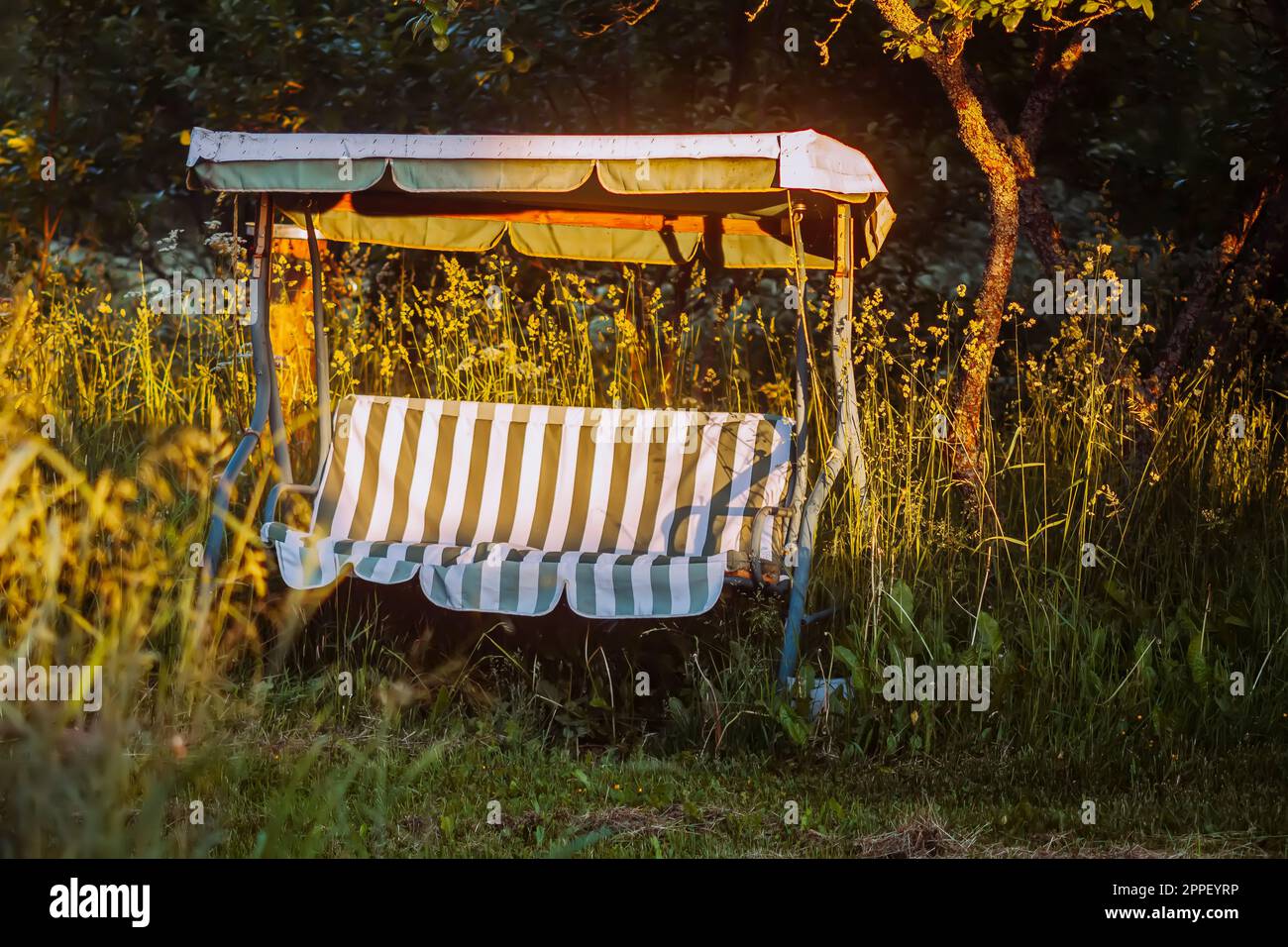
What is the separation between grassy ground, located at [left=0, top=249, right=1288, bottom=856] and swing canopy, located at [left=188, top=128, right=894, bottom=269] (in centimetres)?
39

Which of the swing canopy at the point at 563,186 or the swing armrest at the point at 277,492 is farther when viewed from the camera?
the swing armrest at the point at 277,492

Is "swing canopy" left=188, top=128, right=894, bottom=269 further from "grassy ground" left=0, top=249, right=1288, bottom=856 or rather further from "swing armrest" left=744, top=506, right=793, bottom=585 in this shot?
"swing armrest" left=744, top=506, right=793, bottom=585

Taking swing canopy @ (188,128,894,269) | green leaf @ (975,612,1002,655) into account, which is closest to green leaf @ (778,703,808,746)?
green leaf @ (975,612,1002,655)

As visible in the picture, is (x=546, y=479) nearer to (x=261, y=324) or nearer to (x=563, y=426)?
(x=563, y=426)

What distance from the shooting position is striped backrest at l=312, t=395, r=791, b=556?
17.9 ft

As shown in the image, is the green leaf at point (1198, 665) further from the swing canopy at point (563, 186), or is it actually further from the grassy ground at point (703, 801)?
the swing canopy at point (563, 186)

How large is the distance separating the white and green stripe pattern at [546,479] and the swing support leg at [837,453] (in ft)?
1.53

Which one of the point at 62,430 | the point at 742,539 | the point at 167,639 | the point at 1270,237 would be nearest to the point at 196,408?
the point at 62,430

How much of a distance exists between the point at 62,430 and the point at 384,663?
200 cm

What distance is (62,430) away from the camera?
6.00 metres

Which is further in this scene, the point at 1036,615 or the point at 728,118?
→ the point at 728,118

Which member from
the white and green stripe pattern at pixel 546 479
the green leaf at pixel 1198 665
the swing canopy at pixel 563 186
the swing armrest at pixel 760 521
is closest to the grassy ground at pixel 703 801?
the green leaf at pixel 1198 665

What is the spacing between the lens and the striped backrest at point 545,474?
546 cm

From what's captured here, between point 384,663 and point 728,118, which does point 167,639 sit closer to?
point 384,663
